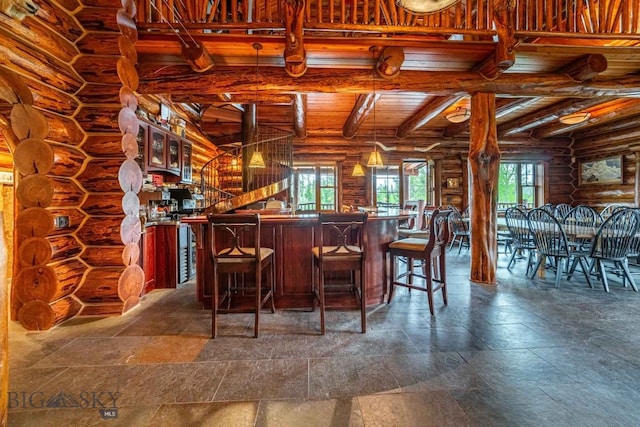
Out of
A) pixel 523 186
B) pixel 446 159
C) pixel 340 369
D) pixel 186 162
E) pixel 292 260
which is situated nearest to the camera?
pixel 340 369

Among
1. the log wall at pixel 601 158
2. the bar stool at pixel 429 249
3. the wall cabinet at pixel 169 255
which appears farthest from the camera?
the log wall at pixel 601 158

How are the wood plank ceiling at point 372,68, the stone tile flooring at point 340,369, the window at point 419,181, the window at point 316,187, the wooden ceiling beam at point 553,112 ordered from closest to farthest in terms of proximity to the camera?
1. the stone tile flooring at point 340,369
2. the wood plank ceiling at point 372,68
3. the wooden ceiling beam at point 553,112
4. the window at point 316,187
5. the window at point 419,181

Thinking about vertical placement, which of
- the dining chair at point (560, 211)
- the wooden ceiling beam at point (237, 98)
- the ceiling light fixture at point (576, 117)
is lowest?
the dining chair at point (560, 211)

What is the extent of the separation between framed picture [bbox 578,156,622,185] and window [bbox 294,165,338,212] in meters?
7.54

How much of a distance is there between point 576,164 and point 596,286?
261 inches

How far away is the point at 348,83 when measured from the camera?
3.60 meters

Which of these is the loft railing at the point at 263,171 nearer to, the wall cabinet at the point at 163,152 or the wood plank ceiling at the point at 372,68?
the wall cabinet at the point at 163,152

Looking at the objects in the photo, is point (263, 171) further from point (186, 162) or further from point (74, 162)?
point (74, 162)

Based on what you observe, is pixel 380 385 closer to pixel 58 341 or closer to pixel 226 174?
pixel 58 341

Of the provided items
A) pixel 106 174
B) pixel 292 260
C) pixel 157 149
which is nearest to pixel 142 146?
pixel 157 149

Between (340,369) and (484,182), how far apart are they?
334cm

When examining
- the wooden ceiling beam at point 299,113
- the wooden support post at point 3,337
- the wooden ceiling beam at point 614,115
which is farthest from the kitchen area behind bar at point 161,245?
the wooden ceiling beam at point 614,115

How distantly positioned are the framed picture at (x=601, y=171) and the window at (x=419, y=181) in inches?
178

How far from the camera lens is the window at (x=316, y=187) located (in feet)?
25.5
